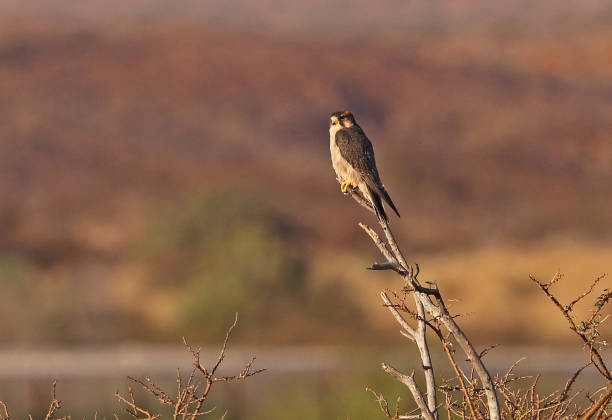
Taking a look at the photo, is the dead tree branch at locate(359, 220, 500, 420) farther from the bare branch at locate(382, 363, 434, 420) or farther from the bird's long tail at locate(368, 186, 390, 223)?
the bird's long tail at locate(368, 186, 390, 223)

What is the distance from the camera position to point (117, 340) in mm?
35562

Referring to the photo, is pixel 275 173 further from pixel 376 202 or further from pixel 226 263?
pixel 376 202

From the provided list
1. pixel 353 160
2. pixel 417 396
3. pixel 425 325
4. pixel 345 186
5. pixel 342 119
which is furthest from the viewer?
pixel 342 119

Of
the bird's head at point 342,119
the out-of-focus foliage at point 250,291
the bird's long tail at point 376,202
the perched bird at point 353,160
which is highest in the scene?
the out-of-focus foliage at point 250,291

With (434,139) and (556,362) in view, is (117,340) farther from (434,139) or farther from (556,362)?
(434,139)

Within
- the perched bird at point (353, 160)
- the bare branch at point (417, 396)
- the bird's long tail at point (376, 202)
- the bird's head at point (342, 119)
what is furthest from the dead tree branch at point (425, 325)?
the bird's head at point (342, 119)

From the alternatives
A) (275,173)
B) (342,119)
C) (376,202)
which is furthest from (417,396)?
(275,173)

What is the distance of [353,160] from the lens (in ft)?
30.1

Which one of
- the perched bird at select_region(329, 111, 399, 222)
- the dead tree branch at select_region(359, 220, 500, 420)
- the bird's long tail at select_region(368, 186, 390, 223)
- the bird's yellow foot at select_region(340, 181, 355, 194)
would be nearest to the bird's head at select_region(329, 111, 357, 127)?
the perched bird at select_region(329, 111, 399, 222)

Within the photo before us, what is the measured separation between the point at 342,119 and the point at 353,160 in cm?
101

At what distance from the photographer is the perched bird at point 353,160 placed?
8680mm

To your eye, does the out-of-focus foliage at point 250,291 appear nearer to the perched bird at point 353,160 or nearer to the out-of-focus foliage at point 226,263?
the out-of-focus foliage at point 226,263

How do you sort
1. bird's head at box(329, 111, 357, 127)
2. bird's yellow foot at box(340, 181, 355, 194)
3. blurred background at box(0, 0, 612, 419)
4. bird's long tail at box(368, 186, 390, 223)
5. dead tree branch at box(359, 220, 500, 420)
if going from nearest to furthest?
dead tree branch at box(359, 220, 500, 420)
bird's long tail at box(368, 186, 390, 223)
bird's yellow foot at box(340, 181, 355, 194)
bird's head at box(329, 111, 357, 127)
blurred background at box(0, 0, 612, 419)

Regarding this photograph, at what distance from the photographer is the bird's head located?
33.0 feet
